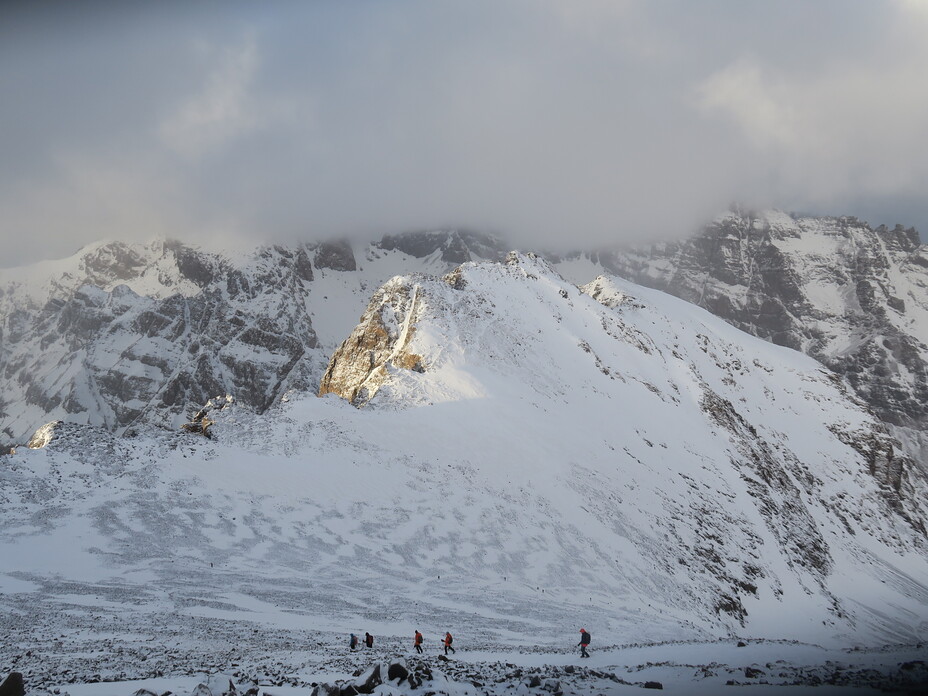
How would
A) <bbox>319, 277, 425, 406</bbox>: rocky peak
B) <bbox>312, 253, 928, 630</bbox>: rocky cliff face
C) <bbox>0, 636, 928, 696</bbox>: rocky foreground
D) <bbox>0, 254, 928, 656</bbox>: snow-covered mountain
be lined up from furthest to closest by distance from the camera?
<bbox>319, 277, 425, 406</bbox>: rocky peak, <bbox>312, 253, 928, 630</bbox>: rocky cliff face, <bbox>0, 254, 928, 656</bbox>: snow-covered mountain, <bbox>0, 636, 928, 696</bbox>: rocky foreground

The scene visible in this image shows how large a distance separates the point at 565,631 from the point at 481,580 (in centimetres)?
676

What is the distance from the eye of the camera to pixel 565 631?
35219mm

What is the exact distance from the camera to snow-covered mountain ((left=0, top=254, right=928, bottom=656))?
3591cm

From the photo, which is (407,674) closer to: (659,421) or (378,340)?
(659,421)

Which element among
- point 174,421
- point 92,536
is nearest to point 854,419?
point 92,536

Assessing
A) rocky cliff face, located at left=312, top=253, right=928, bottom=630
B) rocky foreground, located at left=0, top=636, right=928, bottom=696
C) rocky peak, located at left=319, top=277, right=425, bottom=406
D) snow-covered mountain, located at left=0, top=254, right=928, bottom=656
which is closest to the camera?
rocky foreground, located at left=0, top=636, right=928, bottom=696

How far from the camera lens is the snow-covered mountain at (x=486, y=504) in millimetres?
35906

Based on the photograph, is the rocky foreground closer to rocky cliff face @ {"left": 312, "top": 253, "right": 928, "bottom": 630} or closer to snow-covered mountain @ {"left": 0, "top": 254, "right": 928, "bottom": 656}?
snow-covered mountain @ {"left": 0, "top": 254, "right": 928, "bottom": 656}

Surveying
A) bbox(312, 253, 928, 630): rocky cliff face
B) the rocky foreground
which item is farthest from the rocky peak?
the rocky foreground

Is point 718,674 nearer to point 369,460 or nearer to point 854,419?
point 369,460

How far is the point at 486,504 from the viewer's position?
47.8 metres

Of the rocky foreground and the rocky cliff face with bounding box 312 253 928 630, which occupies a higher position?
the rocky cliff face with bounding box 312 253 928 630

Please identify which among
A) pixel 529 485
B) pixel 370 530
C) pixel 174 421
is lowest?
pixel 370 530

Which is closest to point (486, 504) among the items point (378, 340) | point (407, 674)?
point (407, 674)
